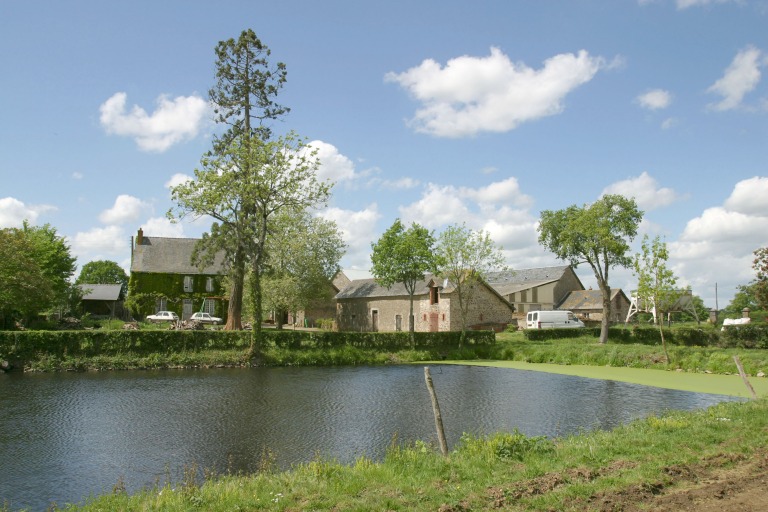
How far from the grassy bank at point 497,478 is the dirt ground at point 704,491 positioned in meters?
0.04

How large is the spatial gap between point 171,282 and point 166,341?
24.3m

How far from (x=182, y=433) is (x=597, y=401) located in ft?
40.2

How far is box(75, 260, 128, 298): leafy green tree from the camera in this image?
8865 cm

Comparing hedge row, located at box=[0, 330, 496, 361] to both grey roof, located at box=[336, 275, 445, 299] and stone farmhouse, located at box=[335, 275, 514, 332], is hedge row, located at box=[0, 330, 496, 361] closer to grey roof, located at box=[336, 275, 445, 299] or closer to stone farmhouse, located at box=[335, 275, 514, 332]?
stone farmhouse, located at box=[335, 275, 514, 332]

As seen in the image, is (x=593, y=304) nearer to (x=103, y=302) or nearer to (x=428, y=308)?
(x=428, y=308)

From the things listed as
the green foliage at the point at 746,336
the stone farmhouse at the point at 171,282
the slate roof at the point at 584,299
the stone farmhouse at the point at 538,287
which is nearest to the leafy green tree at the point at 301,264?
the stone farmhouse at the point at 171,282

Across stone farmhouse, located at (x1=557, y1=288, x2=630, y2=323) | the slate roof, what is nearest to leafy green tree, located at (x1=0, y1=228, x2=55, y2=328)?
stone farmhouse, located at (x1=557, y1=288, x2=630, y2=323)

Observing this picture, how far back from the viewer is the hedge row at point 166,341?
2600 centimetres

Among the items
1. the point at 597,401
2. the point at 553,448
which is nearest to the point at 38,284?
the point at 597,401

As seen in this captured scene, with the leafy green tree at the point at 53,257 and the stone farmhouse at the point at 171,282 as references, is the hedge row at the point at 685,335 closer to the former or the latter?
the stone farmhouse at the point at 171,282

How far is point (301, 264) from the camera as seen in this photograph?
153 feet

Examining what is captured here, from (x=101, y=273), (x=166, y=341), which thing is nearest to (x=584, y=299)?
(x=166, y=341)

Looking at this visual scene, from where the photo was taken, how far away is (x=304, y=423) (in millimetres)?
14648

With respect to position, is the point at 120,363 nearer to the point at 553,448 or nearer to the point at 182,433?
the point at 182,433
